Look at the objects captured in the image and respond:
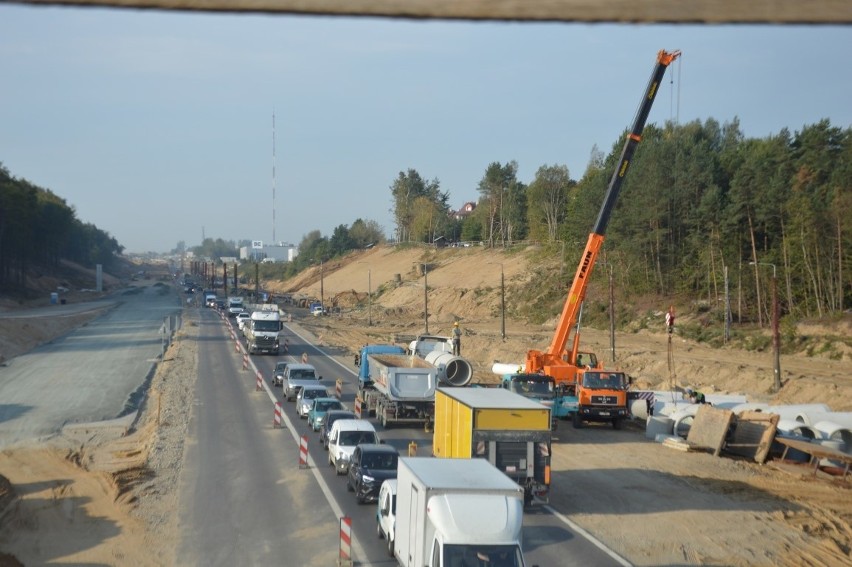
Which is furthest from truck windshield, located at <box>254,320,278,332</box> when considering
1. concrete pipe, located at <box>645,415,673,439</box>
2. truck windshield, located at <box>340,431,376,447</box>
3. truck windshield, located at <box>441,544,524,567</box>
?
truck windshield, located at <box>441,544,524,567</box>

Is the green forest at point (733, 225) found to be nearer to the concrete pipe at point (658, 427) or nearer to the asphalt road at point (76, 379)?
the concrete pipe at point (658, 427)

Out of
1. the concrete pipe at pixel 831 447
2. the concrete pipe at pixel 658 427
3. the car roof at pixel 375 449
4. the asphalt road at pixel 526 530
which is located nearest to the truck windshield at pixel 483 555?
the asphalt road at pixel 526 530

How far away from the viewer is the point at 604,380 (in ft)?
117

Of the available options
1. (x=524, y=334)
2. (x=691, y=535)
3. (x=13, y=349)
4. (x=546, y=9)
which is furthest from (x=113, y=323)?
(x=546, y=9)

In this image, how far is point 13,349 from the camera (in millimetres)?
68438

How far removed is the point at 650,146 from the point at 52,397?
208ft

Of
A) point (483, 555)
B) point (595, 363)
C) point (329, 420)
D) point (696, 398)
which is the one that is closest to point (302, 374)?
point (329, 420)

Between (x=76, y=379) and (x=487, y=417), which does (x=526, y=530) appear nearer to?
(x=487, y=417)

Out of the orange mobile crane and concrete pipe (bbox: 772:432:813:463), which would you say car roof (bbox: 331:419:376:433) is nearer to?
the orange mobile crane

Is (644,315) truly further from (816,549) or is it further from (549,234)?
(816,549)

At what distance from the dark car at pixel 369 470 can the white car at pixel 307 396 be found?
1253cm

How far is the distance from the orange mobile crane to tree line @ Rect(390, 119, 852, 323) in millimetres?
21442

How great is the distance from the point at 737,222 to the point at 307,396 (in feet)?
163

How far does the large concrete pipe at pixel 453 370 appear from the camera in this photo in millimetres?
36094
